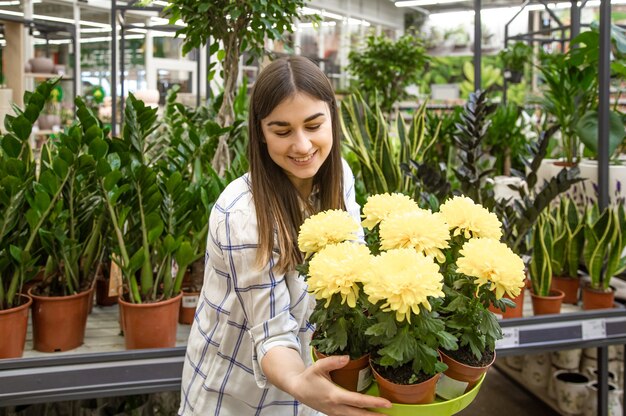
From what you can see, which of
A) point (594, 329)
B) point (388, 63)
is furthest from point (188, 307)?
point (388, 63)

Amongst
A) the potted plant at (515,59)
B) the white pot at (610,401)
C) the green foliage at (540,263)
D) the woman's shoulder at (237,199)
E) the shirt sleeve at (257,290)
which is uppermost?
the potted plant at (515,59)

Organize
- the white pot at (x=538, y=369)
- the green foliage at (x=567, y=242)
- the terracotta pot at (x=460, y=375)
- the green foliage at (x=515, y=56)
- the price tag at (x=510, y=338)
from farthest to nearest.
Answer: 1. the green foliage at (x=515, y=56)
2. the white pot at (x=538, y=369)
3. the green foliage at (x=567, y=242)
4. the price tag at (x=510, y=338)
5. the terracotta pot at (x=460, y=375)

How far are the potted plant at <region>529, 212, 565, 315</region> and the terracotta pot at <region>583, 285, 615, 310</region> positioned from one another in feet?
0.26

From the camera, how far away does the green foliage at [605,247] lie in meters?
1.83

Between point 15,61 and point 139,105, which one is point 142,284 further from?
point 15,61

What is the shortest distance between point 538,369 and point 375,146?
1.06 meters

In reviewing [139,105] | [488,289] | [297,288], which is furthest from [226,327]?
[139,105]

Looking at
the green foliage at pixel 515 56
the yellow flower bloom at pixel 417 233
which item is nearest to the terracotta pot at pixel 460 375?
the yellow flower bloom at pixel 417 233

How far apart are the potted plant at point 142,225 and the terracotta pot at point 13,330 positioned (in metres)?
0.22

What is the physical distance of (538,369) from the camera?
2330 mm

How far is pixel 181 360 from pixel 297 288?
621 millimetres

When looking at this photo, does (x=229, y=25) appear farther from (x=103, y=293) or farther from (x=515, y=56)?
(x=515, y=56)

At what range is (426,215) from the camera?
720 mm

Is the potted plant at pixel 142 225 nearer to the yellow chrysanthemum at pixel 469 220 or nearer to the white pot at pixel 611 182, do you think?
the yellow chrysanthemum at pixel 469 220
